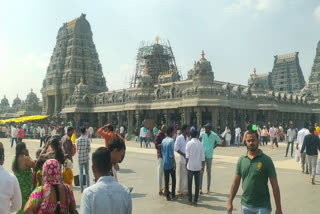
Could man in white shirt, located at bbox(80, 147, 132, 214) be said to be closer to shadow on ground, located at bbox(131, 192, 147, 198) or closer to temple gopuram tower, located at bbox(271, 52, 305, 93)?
shadow on ground, located at bbox(131, 192, 147, 198)

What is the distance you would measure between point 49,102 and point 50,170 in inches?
2297

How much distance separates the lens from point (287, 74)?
69.8 meters

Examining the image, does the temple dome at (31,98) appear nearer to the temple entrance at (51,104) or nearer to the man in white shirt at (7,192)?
the temple entrance at (51,104)

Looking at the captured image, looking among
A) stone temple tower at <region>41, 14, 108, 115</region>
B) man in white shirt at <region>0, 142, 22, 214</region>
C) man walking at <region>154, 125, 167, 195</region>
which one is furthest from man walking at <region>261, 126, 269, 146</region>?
stone temple tower at <region>41, 14, 108, 115</region>

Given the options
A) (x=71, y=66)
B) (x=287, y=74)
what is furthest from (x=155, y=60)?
(x=287, y=74)

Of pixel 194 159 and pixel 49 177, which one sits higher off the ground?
pixel 49 177

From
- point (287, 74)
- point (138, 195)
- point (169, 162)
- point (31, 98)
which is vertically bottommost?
point (138, 195)

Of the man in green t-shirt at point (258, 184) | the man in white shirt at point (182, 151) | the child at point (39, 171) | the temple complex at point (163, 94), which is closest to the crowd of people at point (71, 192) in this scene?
the child at point (39, 171)

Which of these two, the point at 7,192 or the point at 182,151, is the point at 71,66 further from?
the point at 7,192

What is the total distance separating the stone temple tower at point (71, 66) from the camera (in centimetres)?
5472

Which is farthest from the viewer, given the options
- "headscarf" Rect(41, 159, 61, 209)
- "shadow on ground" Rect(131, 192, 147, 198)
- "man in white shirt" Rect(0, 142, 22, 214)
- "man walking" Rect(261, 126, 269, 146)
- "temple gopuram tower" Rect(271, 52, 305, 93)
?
"temple gopuram tower" Rect(271, 52, 305, 93)

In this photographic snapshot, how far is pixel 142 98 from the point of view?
35469 millimetres

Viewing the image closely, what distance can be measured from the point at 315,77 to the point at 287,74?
9.29m

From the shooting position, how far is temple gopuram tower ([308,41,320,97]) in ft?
195
